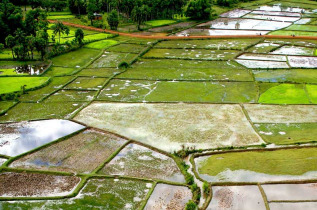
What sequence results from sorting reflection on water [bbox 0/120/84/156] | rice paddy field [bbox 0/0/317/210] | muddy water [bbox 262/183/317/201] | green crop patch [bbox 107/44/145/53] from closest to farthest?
1. muddy water [bbox 262/183/317/201]
2. rice paddy field [bbox 0/0/317/210]
3. reflection on water [bbox 0/120/84/156]
4. green crop patch [bbox 107/44/145/53]

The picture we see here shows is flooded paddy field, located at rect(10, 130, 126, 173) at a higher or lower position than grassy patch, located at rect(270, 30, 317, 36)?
lower

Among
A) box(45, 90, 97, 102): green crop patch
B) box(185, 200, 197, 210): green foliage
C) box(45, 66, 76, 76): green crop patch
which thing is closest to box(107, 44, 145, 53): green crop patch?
box(45, 66, 76, 76): green crop patch

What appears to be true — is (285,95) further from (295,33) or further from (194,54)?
(295,33)

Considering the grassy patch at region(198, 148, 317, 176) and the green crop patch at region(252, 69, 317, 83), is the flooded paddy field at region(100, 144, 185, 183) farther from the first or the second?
the green crop patch at region(252, 69, 317, 83)

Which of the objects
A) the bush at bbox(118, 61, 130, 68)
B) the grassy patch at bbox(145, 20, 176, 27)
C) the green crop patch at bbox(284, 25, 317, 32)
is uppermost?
the grassy patch at bbox(145, 20, 176, 27)

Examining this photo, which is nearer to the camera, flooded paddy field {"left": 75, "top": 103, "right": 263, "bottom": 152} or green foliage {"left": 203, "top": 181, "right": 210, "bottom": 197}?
green foliage {"left": 203, "top": 181, "right": 210, "bottom": 197}

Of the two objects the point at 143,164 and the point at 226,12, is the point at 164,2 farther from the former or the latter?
the point at 143,164
